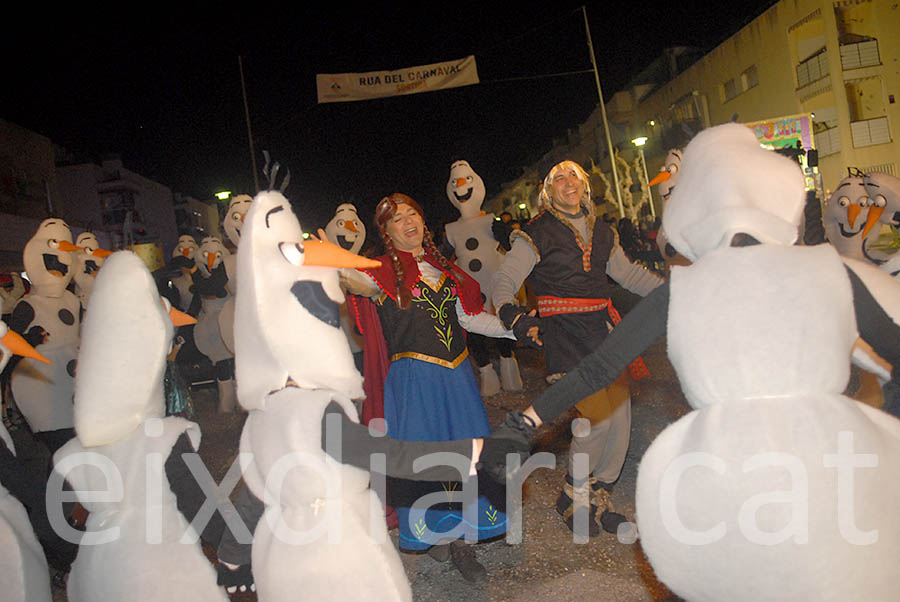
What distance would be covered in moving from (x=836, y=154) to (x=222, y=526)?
2326 centimetres

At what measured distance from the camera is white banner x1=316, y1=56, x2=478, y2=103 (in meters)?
14.0

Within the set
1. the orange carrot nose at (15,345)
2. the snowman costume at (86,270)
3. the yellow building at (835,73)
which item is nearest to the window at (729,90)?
the yellow building at (835,73)

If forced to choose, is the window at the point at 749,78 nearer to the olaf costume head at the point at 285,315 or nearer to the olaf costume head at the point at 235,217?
the olaf costume head at the point at 235,217

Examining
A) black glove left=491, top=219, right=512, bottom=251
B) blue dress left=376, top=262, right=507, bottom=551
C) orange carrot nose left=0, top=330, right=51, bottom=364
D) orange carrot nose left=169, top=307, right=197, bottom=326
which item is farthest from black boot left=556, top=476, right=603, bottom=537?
black glove left=491, top=219, right=512, bottom=251

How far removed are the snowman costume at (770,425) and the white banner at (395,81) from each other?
12.7 m

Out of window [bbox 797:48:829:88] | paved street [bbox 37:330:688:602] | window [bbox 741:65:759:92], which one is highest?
window [bbox 741:65:759:92]

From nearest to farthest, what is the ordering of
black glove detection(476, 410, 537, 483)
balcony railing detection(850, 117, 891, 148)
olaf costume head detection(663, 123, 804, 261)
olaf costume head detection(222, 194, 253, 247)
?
olaf costume head detection(663, 123, 804, 261) < black glove detection(476, 410, 537, 483) < olaf costume head detection(222, 194, 253, 247) < balcony railing detection(850, 117, 891, 148)

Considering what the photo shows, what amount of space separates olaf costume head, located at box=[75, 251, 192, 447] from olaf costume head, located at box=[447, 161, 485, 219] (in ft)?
18.0

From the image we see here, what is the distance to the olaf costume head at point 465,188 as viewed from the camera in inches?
304

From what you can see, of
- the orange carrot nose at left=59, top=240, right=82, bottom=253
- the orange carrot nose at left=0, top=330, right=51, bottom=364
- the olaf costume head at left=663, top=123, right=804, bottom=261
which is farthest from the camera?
the orange carrot nose at left=59, top=240, right=82, bottom=253

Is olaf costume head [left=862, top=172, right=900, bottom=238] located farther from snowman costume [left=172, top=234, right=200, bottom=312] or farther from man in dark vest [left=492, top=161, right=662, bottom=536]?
snowman costume [left=172, top=234, right=200, bottom=312]

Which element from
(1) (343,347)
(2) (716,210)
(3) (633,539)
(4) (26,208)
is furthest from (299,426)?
(4) (26,208)

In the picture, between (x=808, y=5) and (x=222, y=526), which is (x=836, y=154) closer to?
(x=808, y=5)

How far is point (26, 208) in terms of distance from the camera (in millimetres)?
24281
